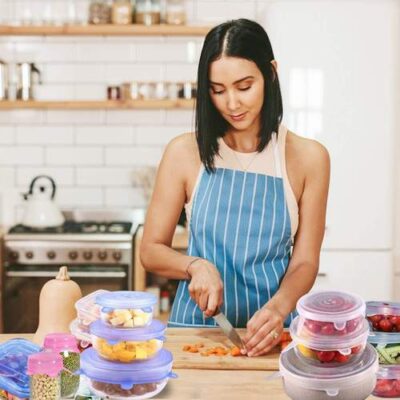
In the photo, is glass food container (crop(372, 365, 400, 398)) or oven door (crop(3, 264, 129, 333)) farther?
oven door (crop(3, 264, 129, 333))

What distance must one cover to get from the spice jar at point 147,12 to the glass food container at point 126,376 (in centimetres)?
336

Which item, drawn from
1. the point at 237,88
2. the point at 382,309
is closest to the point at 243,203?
the point at 237,88

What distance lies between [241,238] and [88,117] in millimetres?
2779

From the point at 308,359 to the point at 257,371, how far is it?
29 cm

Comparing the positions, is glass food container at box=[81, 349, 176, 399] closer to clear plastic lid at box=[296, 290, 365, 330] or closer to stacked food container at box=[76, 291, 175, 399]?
stacked food container at box=[76, 291, 175, 399]

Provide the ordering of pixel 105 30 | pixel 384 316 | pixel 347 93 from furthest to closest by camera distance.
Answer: pixel 105 30 → pixel 347 93 → pixel 384 316

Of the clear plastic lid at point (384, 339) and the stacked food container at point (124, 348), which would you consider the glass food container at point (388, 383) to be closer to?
the clear plastic lid at point (384, 339)

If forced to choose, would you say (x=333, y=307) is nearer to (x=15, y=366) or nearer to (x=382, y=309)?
(x=382, y=309)

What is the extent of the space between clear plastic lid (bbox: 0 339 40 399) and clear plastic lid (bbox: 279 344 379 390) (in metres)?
0.55

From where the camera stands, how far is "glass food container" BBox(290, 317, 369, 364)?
156 cm

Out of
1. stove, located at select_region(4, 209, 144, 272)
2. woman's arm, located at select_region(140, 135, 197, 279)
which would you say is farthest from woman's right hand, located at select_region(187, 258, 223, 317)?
stove, located at select_region(4, 209, 144, 272)

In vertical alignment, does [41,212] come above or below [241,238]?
below

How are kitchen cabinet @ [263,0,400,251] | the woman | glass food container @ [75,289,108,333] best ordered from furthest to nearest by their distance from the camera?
kitchen cabinet @ [263,0,400,251] < the woman < glass food container @ [75,289,108,333]

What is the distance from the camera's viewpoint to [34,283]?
4324mm
